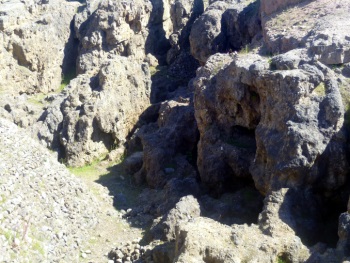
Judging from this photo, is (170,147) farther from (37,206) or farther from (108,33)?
(108,33)

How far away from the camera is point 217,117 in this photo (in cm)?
2011

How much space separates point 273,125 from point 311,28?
22.1ft

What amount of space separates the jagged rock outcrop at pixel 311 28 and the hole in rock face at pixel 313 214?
548 cm

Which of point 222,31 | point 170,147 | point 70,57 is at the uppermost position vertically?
point 222,31

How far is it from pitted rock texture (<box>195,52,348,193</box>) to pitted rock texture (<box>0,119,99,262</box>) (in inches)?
224

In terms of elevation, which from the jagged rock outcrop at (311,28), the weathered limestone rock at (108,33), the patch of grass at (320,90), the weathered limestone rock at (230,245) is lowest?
the weathered limestone rock at (230,245)

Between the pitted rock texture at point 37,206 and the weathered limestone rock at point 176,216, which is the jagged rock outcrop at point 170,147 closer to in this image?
the pitted rock texture at point 37,206

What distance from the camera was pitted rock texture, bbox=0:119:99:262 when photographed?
14.8m

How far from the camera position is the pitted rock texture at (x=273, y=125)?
1516 cm

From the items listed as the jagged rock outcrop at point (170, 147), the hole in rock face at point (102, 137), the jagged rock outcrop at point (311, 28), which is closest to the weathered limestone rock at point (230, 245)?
the jagged rock outcrop at point (311, 28)

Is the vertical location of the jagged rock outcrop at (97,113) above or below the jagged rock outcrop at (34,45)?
below

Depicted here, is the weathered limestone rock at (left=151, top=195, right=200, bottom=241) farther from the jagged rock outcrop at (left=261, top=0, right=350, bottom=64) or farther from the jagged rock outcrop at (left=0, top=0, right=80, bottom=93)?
the jagged rock outcrop at (left=0, top=0, right=80, bottom=93)

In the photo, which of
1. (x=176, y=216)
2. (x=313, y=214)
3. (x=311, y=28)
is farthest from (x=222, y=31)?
(x=313, y=214)

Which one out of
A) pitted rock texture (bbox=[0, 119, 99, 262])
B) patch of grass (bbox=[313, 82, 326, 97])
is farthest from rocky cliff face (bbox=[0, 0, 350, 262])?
pitted rock texture (bbox=[0, 119, 99, 262])
